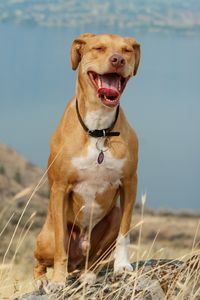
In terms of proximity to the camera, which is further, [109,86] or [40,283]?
[40,283]

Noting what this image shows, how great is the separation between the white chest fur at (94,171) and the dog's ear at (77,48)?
0.40 meters

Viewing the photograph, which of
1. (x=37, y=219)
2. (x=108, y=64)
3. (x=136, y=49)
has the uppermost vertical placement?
(x=136, y=49)

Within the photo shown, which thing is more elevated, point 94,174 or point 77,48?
point 77,48

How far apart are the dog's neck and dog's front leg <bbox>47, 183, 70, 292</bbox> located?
0.50 metres

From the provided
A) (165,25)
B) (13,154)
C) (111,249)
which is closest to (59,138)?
(111,249)

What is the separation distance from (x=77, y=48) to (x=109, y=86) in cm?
50

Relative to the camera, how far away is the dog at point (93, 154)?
7074mm

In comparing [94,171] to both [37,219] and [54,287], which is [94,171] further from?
[37,219]

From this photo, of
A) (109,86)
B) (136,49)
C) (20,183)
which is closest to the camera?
(109,86)

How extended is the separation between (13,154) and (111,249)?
104 ft

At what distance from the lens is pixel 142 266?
7.41m

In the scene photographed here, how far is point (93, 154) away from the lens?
7.20 meters

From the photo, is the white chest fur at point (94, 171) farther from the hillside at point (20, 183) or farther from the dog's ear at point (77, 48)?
the hillside at point (20, 183)

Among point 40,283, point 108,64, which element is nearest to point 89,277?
point 40,283
